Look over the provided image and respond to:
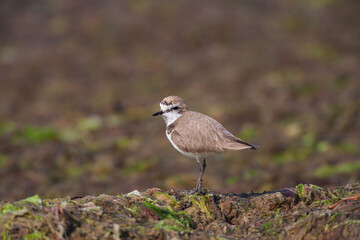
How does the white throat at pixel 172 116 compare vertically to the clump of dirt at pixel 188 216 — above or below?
above

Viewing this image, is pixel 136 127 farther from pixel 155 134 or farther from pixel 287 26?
pixel 287 26

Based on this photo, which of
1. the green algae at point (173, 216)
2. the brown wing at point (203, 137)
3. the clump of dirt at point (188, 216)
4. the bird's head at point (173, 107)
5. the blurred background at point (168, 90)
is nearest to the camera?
the clump of dirt at point (188, 216)

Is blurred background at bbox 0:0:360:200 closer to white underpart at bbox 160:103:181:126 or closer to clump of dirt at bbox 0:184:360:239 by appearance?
white underpart at bbox 160:103:181:126

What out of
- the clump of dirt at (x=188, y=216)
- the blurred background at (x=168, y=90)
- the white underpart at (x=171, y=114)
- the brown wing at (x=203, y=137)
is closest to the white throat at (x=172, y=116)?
the white underpart at (x=171, y=114)

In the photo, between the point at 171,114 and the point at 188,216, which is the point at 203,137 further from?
→ the point at 188,216

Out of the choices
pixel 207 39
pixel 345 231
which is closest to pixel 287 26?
pixel 207 39

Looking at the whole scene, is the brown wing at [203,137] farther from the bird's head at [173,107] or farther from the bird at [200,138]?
the bird's head at [173,107]

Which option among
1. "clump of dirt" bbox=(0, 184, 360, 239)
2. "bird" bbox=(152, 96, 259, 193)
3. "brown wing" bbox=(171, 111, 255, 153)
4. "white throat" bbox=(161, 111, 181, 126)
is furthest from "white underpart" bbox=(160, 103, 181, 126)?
"clump of dirt" bbox=(0, 184, 360, 239)

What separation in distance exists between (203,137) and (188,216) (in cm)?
158

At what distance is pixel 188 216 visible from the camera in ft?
24.0

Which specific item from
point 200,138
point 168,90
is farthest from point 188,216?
point 168,90

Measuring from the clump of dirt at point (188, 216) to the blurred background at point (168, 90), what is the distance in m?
5.52

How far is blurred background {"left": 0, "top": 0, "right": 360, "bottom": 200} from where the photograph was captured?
15.4 metres

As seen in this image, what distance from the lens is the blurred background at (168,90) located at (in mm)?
15445
